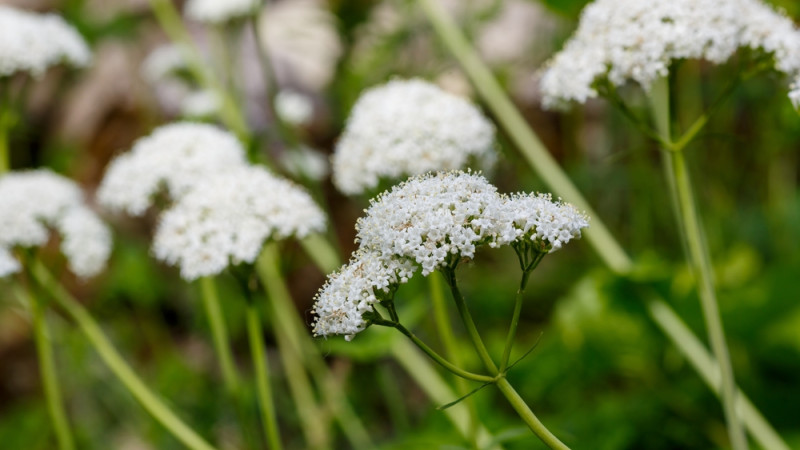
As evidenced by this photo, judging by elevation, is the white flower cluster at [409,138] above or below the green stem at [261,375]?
above

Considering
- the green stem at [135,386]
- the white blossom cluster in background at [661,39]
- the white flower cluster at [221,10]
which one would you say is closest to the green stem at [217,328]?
the green stem at [135,386]

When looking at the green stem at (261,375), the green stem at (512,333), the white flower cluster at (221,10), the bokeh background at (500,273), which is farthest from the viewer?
the white flower cluster at (221,10)

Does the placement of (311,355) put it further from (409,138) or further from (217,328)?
(409,138)

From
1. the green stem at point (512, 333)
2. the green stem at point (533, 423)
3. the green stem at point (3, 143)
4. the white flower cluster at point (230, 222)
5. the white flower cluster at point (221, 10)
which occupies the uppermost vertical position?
the white flower cluster at point (221, 10)

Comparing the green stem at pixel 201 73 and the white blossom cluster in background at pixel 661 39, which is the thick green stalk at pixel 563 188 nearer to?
the white blossom cluster in background at pixel 661 39

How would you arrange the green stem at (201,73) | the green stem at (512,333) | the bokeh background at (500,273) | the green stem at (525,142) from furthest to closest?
1. the green stem at (201,73)
2. the bokeh background at (500,273)
3. the green stem at (525,142)
4. the green stem at (512,333)

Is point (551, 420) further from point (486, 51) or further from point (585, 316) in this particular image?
point (486, 51)

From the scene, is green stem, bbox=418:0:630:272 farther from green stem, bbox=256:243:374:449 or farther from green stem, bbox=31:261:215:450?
green stem, bbox=31:261:215:450
